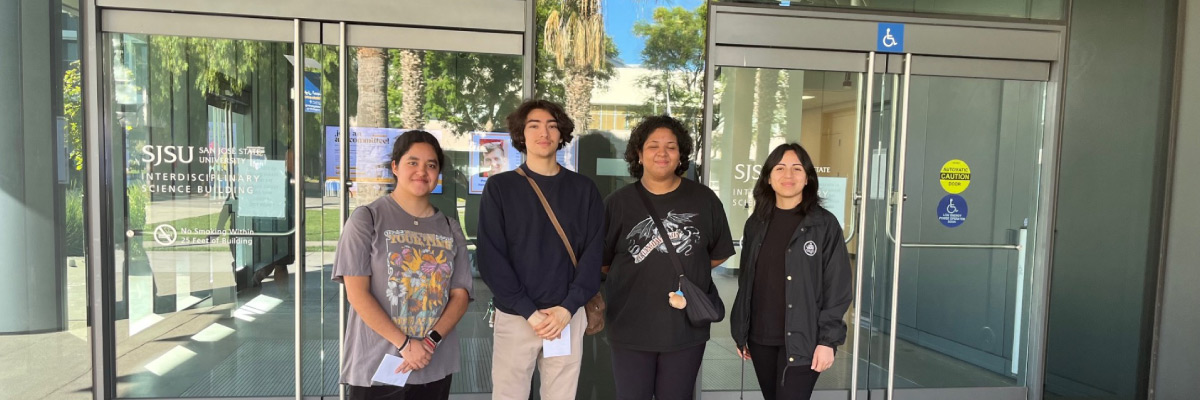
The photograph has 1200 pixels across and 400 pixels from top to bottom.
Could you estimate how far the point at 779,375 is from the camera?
2.57m

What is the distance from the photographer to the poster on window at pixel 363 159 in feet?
12.0

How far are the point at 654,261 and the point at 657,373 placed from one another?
0.49 m

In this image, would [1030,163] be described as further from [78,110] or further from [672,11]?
[78,110]

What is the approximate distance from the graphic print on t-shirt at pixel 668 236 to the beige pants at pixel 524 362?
1.16ft

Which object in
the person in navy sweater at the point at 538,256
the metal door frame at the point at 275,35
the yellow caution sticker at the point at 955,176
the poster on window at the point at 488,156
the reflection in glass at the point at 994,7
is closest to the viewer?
the person in navy sweater at the point at 538,256

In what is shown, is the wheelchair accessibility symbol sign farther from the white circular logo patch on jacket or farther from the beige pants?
the beige pants

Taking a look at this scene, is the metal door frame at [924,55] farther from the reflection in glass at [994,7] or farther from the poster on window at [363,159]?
the poster on window at [363,159]

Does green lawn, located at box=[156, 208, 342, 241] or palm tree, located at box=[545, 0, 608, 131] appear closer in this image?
green lawn, located at box=[156, 208, 342, 241]

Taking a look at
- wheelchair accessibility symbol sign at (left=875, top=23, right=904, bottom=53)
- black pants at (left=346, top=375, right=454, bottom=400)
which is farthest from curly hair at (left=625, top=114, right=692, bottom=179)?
wheelchair accessibility symbol sign at (left=875, top=23, right=904, bottom=53)

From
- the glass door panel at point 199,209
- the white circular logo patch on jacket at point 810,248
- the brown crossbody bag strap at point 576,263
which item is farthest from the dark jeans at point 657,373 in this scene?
the glass door panel at point 199,209

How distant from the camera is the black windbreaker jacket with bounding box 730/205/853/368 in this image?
2.46 m

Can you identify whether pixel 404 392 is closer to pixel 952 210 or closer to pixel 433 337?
pixel 433 337

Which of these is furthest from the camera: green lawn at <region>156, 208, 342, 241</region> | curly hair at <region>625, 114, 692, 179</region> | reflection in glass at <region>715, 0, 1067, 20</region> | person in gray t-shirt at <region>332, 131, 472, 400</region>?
reflection in glass at <region>715, 0, 1067, 20</region>

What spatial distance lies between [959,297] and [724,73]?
7.40 feet
